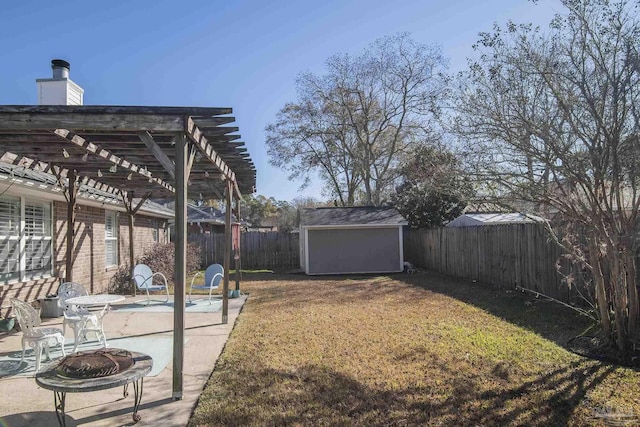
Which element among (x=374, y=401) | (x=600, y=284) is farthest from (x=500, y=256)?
(x=374, y=401)

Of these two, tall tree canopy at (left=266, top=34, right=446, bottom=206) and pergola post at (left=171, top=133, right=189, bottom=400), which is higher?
tall tree canopy at (left=266, top=34, right=446, bottom=206)

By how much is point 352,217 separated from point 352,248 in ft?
4.23

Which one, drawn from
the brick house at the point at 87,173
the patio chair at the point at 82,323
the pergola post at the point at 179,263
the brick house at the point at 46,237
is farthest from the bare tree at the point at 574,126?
the brick house at the point at 46,237

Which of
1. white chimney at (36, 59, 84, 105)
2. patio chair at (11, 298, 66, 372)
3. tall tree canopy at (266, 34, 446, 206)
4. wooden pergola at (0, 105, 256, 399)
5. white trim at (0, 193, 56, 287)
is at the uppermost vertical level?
tall tree canopy at (266, 34, 446, 206)

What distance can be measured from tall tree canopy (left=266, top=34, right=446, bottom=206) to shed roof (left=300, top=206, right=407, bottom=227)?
8.75m

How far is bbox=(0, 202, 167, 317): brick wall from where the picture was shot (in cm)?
784

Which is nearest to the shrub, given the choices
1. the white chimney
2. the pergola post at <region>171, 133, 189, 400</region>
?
the white chimney

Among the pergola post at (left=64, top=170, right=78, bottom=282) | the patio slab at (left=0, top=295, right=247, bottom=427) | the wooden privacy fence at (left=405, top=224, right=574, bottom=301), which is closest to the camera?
the patio slab at (left=0, top=295, right=247, bottom=427)

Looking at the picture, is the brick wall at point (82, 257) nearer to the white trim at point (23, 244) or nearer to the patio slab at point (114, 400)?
the white trim at point (23, 244)

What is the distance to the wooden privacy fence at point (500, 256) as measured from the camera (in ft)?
30.3

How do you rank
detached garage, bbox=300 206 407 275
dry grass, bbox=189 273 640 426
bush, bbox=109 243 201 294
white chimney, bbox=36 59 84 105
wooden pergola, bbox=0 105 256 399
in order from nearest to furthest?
1. dry grass, bbox=189 273 640 426
2. wooden pergola, bbox=0 105 256 399
3. white chimney, bbox=36 59 84 105
4. bush, bbox=109 243 201 294
5. detached garage, bbox=300 206 407 275

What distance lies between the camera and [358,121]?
92.7ft

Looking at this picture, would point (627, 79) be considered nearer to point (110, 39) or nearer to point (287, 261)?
point (110, 39)

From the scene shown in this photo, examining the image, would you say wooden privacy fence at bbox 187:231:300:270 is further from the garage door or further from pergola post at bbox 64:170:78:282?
pergola post at bbox 64:170:78:282
